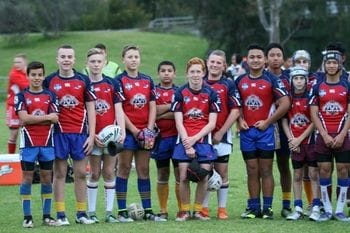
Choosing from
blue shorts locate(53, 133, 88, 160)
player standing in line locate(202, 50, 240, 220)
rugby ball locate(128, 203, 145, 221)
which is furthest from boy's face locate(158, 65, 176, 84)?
rugby ball locate(128, 203, 145, 221)

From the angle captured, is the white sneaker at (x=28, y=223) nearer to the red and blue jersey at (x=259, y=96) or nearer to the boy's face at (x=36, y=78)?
the boy's face at (x=36, y=78)

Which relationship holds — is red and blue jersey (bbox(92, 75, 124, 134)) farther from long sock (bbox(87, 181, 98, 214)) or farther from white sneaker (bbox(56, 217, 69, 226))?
white sneaker (bbox(56, 217, 69, 226))

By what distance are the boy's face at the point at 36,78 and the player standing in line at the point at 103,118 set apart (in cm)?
63

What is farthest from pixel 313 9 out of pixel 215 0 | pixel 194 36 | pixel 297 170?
pixel 297 170

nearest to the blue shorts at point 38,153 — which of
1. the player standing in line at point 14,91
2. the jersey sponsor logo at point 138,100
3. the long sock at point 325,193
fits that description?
the jersey sponsor logo at point 138,100

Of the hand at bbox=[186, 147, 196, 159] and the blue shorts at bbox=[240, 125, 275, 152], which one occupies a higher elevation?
the blue shorts at bbox=[240, 125, 275, 152]

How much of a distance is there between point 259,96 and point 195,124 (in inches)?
33.1

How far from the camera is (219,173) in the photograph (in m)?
10.2

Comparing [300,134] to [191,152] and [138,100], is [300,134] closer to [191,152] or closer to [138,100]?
[191,152]

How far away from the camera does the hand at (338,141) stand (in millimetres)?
9789

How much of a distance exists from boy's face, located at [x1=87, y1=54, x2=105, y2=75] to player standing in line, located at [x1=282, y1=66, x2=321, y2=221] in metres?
2.31

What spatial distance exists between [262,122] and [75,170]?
7.40 ft

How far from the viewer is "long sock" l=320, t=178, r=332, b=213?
9.99 m

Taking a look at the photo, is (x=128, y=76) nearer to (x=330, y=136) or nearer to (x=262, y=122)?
(x=262, y=122)
